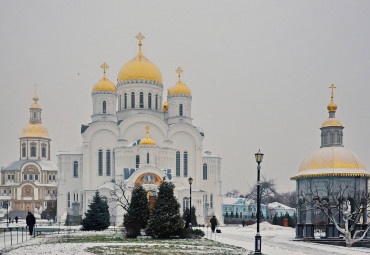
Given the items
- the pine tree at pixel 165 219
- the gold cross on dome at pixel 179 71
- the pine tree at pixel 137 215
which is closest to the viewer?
the pine tree at pixel 165 219

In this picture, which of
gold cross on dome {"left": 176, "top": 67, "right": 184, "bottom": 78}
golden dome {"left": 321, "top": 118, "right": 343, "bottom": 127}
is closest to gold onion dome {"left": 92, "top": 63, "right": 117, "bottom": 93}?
gold cross on dome {"left": 176, "top": 67, "right": 184, "bottom": 78}

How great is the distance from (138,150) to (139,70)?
439 inches

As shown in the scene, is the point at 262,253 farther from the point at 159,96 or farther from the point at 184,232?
the point at 159,96

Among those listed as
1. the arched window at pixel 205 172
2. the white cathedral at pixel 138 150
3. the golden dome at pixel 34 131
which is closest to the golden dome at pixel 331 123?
the white cathedral at pixel 138 150

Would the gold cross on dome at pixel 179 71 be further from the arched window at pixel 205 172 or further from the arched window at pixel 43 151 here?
the arched window at pixel 43 151

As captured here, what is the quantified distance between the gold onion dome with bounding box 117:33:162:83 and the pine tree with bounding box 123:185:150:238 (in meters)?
38.9

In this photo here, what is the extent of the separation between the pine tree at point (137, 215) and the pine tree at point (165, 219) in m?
1.38

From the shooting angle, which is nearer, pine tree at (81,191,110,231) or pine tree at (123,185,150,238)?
pine tree at (123,185,150,238)

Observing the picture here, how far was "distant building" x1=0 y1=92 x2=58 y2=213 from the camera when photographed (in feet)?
337

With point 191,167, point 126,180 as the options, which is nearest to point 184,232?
point 126,180

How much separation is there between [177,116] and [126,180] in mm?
11966

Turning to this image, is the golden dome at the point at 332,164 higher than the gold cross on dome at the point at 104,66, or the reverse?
the gold cross on dome at the point at 104,66

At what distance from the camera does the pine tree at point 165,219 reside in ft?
95.9

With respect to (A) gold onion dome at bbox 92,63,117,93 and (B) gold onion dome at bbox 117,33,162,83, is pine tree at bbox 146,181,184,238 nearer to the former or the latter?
(A) gold onion dome at bbox 92,63,117,93
